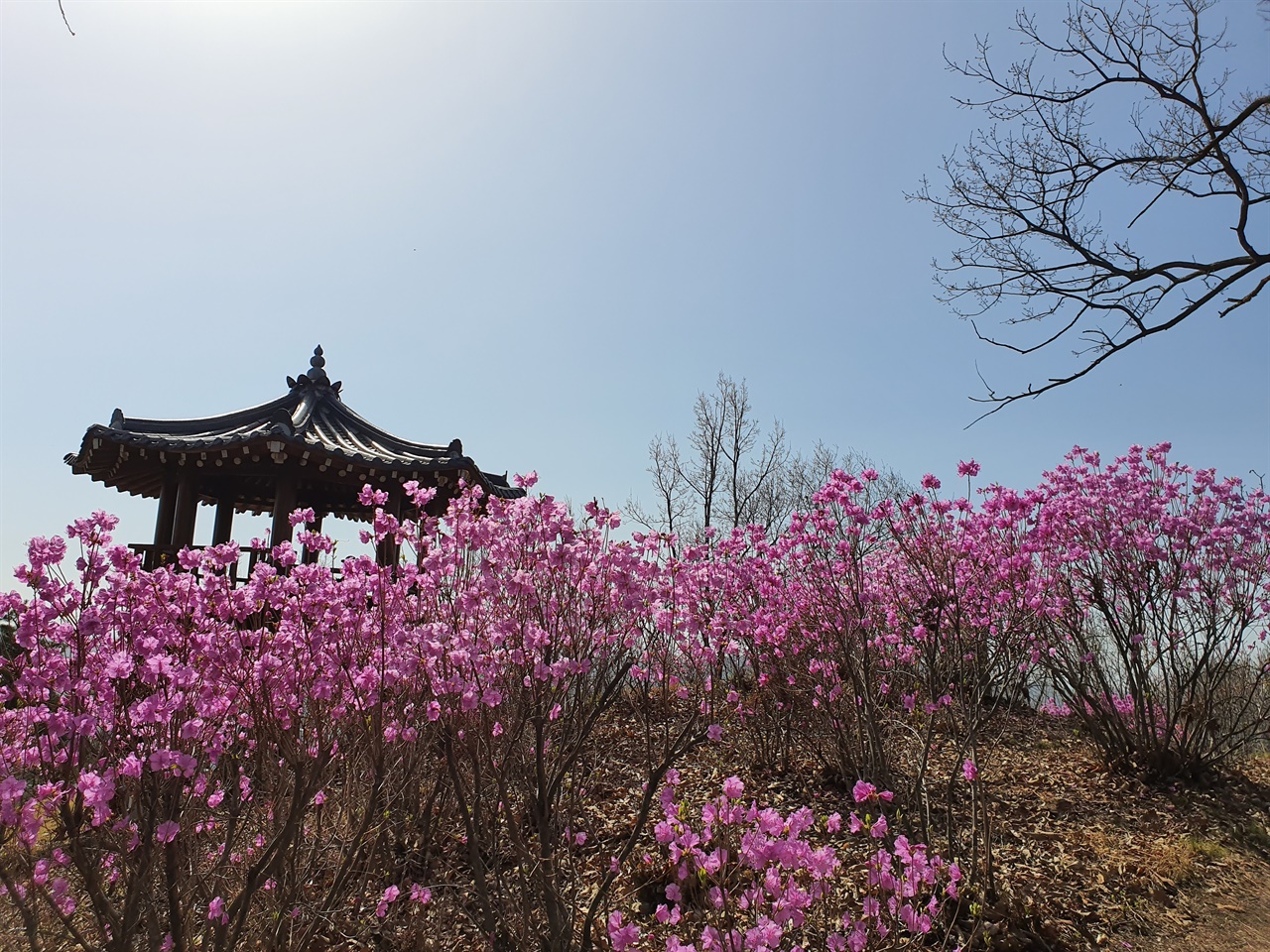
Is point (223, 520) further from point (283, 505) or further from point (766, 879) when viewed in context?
point (766, 879)

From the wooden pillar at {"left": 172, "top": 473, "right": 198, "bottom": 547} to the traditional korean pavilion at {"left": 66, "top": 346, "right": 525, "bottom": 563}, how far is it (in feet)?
0.04

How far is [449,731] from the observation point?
11.0 ft

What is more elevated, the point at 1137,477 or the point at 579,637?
the point at 1137,477

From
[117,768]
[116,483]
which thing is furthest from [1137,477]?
[116,483]

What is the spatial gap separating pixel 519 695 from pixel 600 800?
3.20 metres

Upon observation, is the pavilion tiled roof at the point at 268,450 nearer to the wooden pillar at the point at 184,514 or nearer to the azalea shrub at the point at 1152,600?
the wooden pillar at the point at 184,514

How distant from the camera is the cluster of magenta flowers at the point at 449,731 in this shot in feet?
9.62

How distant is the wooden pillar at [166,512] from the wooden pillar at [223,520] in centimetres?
83

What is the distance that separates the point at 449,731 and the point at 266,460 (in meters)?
7.19

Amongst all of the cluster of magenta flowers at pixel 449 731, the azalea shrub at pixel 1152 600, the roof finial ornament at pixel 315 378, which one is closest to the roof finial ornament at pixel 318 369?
the roof finial ornament at pixel 315 378

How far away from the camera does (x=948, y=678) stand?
504 centimetres

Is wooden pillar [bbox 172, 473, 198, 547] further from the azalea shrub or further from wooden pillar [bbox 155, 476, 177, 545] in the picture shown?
the azalea shrub

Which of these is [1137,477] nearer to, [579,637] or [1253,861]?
[1253,861]

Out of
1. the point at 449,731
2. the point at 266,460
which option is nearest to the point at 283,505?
the point at 266,460
